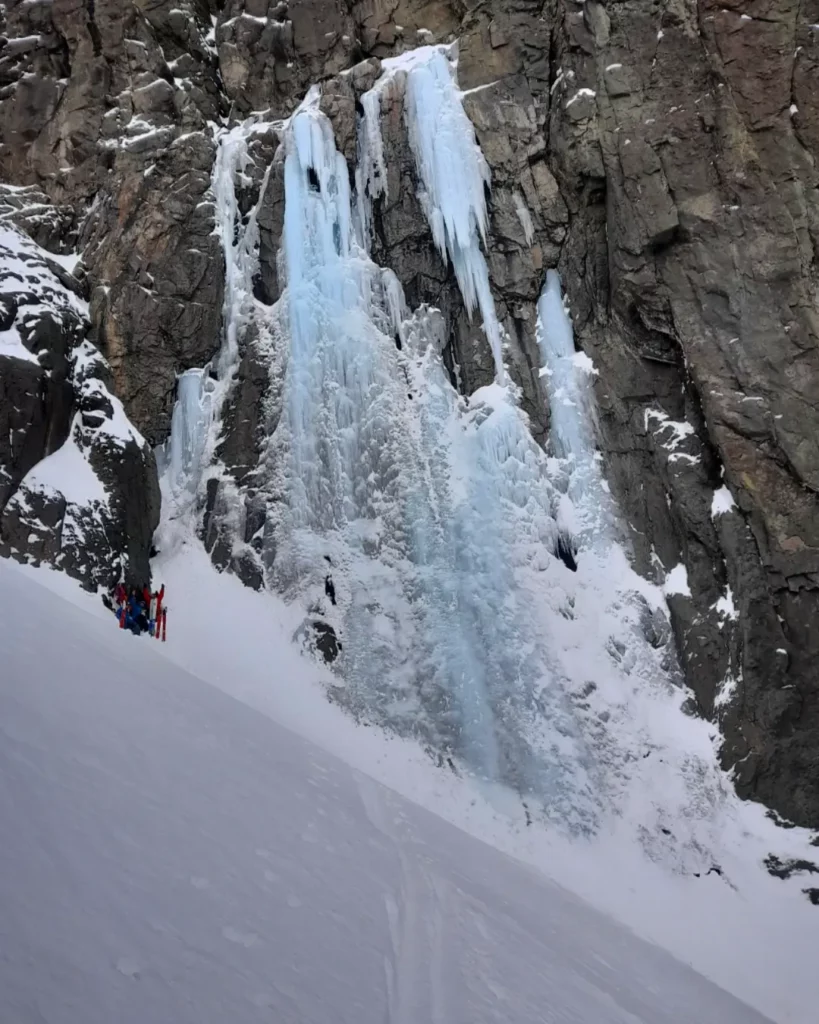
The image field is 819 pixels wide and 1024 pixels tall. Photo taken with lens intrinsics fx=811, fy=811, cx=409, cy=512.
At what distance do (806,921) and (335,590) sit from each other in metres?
9.33

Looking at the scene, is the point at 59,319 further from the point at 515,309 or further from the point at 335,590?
the point at 515,309

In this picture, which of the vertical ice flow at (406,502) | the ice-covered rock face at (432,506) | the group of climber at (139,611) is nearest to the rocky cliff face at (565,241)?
the ice-covered rock face at (432,506)

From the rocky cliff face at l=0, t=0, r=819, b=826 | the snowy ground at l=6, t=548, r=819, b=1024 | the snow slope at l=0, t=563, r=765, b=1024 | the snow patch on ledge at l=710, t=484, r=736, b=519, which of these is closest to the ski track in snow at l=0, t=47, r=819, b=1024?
the snow patch on ledge at l=710, t=484, r=736, b=519

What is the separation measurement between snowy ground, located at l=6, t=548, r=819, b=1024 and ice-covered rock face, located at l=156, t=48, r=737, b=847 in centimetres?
515

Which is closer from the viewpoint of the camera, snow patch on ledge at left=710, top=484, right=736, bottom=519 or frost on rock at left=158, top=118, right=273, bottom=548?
snow patch on ledge at left=710, top=484, right=736, bottom=519

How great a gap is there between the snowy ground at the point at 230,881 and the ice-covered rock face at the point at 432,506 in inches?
203

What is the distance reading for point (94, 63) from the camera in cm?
1903

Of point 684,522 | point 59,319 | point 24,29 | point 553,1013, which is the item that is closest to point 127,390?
point 59,319

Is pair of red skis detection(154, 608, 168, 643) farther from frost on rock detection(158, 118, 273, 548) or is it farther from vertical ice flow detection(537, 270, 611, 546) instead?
vertical ice flow detection(537, 270, 611, 546)

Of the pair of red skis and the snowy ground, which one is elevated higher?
the pair of red skis

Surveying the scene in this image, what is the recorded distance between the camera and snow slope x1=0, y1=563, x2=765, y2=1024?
2.76 metres

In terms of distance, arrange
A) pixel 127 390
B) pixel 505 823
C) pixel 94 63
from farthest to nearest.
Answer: pixel 94 63
pixel 127 390
pixel 505 823

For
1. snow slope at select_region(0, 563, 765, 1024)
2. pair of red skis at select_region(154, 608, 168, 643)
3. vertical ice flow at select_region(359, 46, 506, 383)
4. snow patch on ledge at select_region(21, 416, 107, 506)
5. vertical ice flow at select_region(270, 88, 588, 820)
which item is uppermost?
vertical ice flow at select_region(359, 46, 506, 383)

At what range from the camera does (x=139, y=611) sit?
40.7 ft
